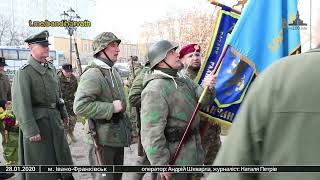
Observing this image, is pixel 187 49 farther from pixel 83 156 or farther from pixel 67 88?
pixel 67 88

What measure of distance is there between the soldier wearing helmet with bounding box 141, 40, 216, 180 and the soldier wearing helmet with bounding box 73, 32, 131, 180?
680 millimetres

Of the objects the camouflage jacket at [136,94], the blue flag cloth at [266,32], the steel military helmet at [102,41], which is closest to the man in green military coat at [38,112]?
the steel military helmet at [102,41]

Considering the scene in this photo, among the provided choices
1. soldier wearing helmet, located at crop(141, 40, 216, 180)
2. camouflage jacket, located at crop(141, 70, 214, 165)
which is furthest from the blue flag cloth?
camouflage jacket, located at crop(141, 70, 214, 165)

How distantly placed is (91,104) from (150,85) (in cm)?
84

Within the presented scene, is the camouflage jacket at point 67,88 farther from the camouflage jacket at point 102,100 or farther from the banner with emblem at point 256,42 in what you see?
the banner with emblem at point 256,42

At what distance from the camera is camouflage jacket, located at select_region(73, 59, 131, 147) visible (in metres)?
4.15

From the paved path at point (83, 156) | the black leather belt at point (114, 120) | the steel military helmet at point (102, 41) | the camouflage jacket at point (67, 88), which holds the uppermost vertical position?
the steel military helmet at point (102, 41)

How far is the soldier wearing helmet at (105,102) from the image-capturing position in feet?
13.7

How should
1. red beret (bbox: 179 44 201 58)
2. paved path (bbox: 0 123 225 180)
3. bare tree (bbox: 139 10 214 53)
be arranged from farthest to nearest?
bare tree (bbox: 139 10 214 53) → paved path (bbox: 0 123 225 180) → red beret (bbox: 179 44 201 58)

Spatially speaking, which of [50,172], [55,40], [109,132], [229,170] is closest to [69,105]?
[50,172]

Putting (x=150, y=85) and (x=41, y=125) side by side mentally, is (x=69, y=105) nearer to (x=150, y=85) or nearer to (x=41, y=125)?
(x=41, y=125)

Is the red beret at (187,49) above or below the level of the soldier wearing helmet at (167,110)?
above

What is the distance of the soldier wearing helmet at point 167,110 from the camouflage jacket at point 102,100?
2.23ft

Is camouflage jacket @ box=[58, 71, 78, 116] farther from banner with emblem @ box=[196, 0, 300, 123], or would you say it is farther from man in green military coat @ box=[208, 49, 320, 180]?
man in green military coat @ box=[208, 49, 320, 180]
